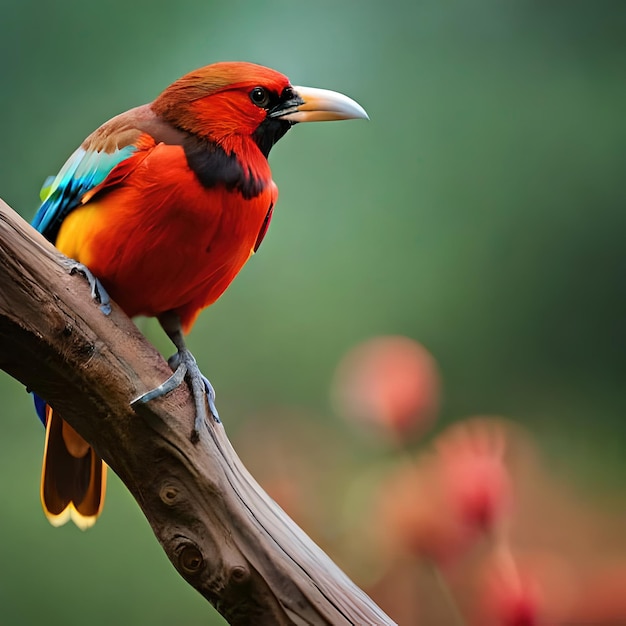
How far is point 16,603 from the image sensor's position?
5.42 feet

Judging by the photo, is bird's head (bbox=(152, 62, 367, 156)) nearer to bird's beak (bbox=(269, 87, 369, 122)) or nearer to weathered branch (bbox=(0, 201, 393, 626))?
bird's beak (bbox=(269, 87, 369, 122))

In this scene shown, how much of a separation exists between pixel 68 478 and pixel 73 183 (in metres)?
0.45

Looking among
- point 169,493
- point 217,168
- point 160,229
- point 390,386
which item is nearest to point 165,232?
point 160,229

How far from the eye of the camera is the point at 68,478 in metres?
1.22

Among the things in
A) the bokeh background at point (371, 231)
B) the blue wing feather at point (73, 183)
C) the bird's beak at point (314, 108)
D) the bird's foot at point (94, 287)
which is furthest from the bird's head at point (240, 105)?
the bokeh background at point (371, 231)

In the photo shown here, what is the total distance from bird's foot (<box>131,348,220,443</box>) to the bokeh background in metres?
0.61

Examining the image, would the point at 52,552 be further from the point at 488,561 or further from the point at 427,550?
the point at 488,561

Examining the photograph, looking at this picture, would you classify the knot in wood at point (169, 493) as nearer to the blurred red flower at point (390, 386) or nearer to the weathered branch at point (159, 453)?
the weathered branch at point (159, 453)

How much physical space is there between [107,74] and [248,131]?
2.54 ft

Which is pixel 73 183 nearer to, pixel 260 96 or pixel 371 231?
pixel 260 96

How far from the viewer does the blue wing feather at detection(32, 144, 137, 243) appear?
1.09 metres

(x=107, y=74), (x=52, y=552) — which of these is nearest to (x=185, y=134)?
(x=107, y=74)

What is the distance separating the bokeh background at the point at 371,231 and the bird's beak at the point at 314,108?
1.94 ft

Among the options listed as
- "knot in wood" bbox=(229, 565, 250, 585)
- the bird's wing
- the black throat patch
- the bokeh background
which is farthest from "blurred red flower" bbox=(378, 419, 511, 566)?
the bird's wing
